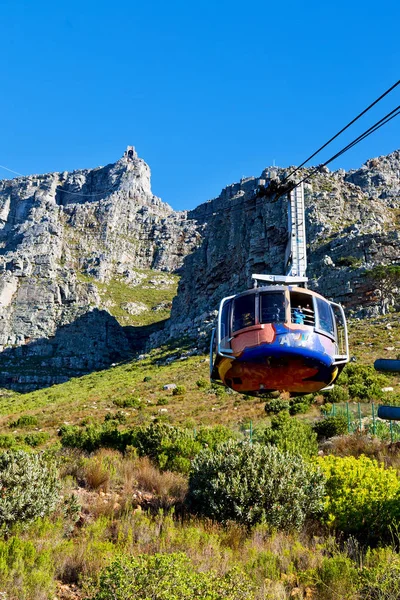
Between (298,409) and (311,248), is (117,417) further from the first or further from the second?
(311,248)

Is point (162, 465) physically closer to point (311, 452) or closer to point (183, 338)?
point (311, 452)

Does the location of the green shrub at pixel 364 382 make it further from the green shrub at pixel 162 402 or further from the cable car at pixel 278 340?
the cable car at pixel 278 340

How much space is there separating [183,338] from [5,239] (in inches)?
3875

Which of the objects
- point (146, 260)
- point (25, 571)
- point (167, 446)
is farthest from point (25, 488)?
point (146, 260)

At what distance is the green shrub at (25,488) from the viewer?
30.0 ft

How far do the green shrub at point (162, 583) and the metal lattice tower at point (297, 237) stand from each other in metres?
6.14

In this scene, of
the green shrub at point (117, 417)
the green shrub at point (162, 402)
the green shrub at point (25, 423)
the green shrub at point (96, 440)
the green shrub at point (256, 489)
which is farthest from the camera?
the green shrub at point (162, 402)

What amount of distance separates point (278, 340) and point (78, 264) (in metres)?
121

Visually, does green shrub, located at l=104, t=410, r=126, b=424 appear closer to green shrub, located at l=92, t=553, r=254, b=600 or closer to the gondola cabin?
the gondola cabin

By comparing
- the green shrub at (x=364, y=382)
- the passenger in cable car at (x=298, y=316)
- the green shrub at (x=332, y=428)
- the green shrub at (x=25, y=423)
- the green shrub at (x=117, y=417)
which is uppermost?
the green shrub at (x=364, y=382)

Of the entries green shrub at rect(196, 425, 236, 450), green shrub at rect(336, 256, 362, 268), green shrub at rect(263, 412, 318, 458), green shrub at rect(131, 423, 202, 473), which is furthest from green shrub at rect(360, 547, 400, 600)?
green shrub at rect(336, 256, 362, 268)

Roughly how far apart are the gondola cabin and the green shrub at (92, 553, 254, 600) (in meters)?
3.46

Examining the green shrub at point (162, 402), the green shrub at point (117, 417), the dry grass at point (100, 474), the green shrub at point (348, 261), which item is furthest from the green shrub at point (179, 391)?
the green shrub at point (348, 261)

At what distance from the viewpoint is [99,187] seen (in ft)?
587
